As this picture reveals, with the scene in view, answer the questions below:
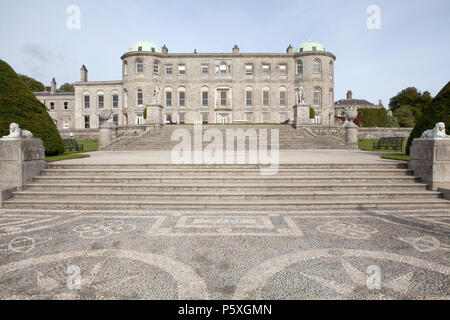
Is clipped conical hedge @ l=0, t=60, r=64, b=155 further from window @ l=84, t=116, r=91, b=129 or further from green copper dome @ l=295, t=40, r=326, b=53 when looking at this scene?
green copper dome @ l=295, t=40, r=326, b=53

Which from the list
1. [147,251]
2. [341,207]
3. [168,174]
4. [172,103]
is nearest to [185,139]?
[168,174]

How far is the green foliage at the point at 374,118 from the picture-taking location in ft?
134

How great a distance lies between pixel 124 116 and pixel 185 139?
28103 mm

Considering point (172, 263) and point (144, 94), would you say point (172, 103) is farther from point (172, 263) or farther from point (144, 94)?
point (172, 263)

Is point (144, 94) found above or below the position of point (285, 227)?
above

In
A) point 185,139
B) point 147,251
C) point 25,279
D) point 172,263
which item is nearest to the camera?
point 25,279

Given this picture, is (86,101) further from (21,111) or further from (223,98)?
(21,111)

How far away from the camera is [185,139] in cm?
1878

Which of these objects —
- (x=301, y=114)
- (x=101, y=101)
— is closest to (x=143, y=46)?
(x=101, y=101)

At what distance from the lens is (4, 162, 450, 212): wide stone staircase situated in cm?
634

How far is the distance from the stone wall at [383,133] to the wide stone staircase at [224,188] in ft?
67.7

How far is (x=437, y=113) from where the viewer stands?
31.0 ft

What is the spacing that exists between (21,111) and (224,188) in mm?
8637

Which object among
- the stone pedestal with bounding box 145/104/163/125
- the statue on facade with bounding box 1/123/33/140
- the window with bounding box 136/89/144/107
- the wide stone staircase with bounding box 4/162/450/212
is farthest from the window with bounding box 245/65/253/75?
the statue on facade with bounding box 1/123/33/140
